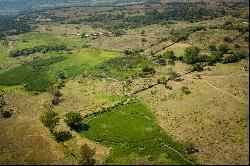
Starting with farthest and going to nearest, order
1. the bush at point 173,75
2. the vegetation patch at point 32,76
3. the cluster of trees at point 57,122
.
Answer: the vegetation patch at point 32,76, the bush at point 173,75, the cluster of trees at point 57,122

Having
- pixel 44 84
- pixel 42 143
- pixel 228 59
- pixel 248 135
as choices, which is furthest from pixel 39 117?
pixel 228 59

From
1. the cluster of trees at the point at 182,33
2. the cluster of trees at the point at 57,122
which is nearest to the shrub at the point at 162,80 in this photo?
the cluster of trees at the point at 57,122

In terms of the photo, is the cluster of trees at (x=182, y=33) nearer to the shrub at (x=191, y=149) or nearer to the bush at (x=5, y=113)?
the bush at (x=5, y=113)

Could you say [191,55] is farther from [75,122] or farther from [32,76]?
[75,122]

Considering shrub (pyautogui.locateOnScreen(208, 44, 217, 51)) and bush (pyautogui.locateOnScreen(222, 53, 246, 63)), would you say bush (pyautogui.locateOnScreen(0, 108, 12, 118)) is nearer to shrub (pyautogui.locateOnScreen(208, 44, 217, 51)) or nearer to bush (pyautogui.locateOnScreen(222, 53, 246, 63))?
bush (pyautogui.locateOnScreen(222, 53, 246, 63))

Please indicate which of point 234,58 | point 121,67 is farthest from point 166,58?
point 234,58

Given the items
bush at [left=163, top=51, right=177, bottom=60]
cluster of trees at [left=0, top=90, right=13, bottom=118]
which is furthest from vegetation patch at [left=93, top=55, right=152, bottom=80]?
cluster of trees at [left=0, top=90, right=13, bottom=118]
